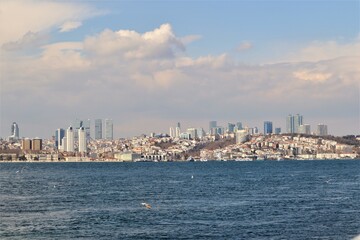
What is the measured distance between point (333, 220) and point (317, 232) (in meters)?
6.85

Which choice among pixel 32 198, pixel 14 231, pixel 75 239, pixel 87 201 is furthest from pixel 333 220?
pixel 32 198

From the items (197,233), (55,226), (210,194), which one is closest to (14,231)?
(55,226)

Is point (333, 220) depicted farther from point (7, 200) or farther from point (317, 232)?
point (7, 200)

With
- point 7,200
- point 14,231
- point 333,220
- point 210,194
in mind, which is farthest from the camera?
point 210,194

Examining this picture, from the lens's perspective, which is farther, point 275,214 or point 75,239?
point 275,214

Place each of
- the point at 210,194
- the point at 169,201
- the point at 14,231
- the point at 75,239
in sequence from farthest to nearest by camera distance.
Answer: the point at 210,194, the point at 169,201, the point at 14,231, the point at 75,239

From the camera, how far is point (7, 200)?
82.6 m

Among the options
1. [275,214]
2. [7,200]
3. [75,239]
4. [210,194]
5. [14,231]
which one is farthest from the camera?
[210,194]

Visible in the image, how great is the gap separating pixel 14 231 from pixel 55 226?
12.1ft

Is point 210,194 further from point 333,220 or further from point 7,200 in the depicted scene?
point 333,220

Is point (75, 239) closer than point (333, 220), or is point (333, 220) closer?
point (75, 239)

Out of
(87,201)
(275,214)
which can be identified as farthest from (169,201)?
(275,214)

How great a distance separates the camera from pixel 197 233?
5069 cm

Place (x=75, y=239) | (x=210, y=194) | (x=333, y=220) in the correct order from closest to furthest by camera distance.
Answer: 1. (x=75, y=239)
2. (x=333, y=220)
3. (x=210, y=194)
